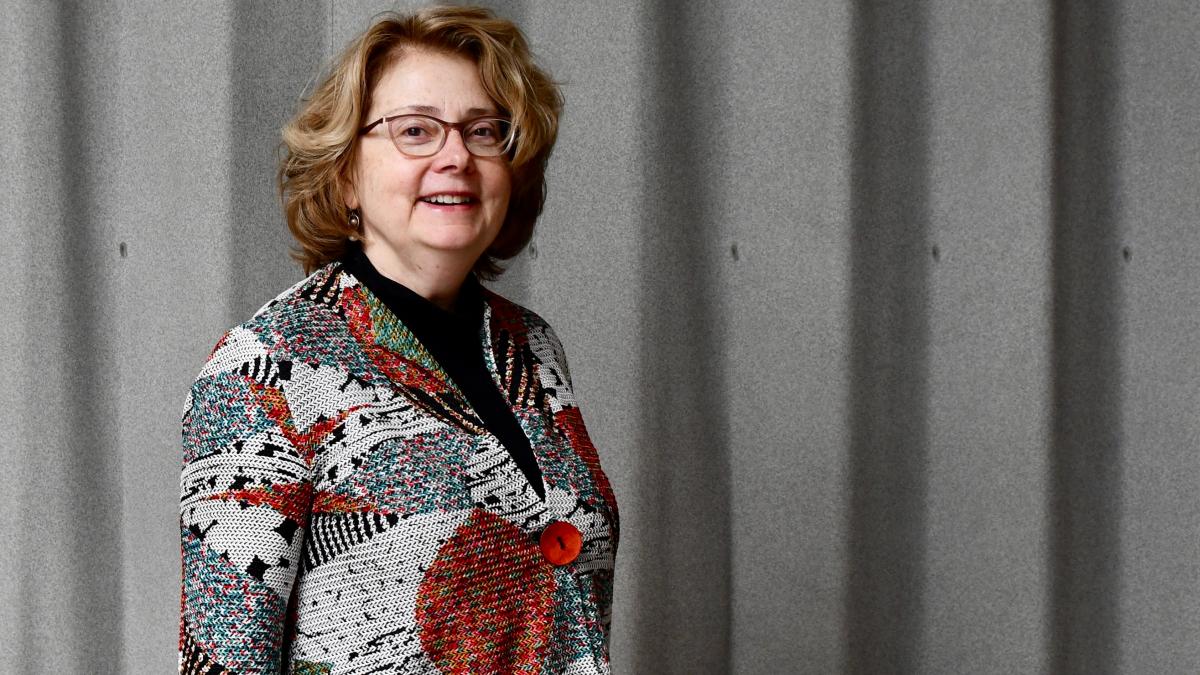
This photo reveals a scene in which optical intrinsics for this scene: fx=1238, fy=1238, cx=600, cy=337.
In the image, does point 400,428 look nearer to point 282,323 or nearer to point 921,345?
point 282,323

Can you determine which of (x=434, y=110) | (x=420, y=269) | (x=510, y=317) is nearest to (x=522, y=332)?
(x=510, y=317)

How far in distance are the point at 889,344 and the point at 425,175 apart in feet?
3.80

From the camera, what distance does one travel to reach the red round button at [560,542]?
1142 mm

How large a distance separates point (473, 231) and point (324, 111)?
0.19 metres

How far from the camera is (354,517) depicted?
107 centimetres

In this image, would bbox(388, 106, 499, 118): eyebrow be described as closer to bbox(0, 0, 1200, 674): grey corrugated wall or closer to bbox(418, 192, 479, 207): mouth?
bbox(418, 192, 479, 207): mouth

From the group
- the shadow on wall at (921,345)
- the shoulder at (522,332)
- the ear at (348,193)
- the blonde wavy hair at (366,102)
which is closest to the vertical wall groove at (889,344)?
the shadow on wall at (921,345)

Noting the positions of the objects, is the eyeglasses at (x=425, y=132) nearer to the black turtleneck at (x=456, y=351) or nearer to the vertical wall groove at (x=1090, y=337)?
the black turtleneck at (x=456, y=351)

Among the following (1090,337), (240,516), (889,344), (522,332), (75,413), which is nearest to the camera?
(240,516)

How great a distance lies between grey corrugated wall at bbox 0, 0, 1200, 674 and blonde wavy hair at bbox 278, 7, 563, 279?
0.60 m

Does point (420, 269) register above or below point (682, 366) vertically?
above

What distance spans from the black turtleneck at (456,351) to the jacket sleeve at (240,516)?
16 cm

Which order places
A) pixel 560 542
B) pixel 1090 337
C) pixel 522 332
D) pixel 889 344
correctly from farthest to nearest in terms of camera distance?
pixel 1090 337
pixel 889 344
pixel 522 332
pixel 560 542

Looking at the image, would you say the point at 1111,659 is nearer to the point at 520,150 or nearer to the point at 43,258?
the point at 520,150
